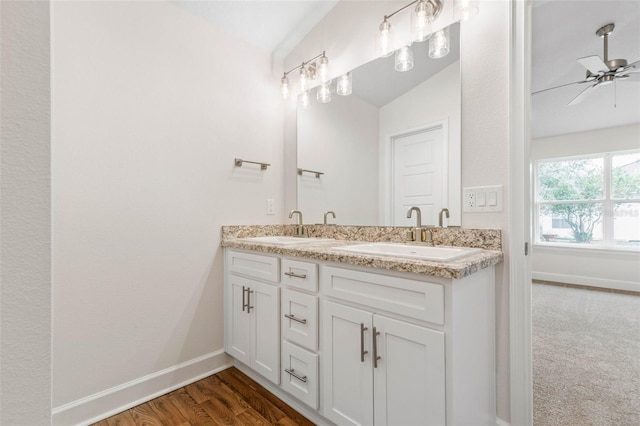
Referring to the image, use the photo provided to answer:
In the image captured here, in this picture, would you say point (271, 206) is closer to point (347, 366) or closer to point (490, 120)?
point (347, 366)

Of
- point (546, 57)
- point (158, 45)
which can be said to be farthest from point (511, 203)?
point (546, 57)

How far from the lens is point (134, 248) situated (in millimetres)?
1729

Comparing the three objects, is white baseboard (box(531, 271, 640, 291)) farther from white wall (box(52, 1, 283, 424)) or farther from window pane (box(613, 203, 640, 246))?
white wall (box(52, 1, 283, 424))

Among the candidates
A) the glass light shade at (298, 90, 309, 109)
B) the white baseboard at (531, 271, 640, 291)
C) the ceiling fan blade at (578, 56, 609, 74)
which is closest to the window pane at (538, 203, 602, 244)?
the white baseboard at (531, 271, 640, 291)

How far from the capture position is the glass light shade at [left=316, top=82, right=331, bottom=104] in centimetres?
220

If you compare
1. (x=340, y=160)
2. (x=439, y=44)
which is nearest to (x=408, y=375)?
(x=340, y=160)

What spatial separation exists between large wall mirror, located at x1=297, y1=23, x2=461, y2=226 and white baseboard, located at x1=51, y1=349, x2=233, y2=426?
3.97 feet

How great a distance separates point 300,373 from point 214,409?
556 mm

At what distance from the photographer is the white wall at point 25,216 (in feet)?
1.35

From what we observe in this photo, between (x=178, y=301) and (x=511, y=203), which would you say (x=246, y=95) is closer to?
(x=178, y=301)

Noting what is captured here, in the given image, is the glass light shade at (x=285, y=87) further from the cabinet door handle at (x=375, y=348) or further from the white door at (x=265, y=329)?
the cabinet door handle at (x=375, y=348)

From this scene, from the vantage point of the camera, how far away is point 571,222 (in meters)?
4.64

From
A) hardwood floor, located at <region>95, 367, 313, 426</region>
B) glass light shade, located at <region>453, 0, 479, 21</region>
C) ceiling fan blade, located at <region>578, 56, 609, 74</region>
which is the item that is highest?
ceiling fan blade, located at <region>578, 56, 609, 74</region>

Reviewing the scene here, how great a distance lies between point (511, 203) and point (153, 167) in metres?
1.92
